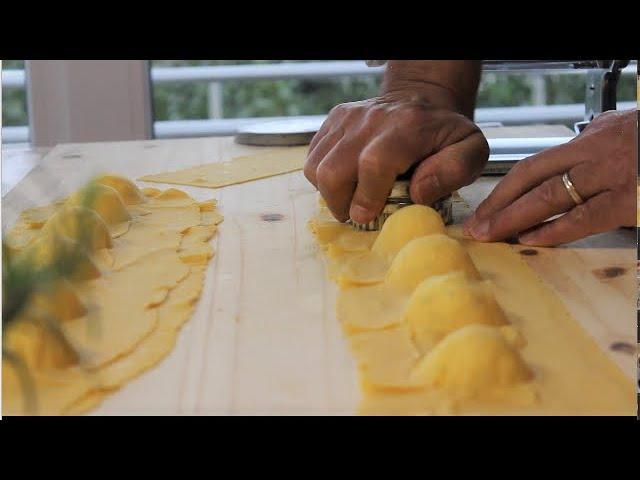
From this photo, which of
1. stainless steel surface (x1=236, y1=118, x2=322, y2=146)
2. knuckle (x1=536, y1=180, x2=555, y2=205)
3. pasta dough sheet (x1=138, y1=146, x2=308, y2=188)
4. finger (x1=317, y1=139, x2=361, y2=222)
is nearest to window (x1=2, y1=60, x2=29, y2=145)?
stainless steel surface (x1=236, y1=118, x2=322, y2=146)

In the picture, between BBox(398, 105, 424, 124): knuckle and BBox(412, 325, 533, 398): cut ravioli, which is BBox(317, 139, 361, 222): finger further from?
BBox(412, 325, 533, 398): cut ravioli

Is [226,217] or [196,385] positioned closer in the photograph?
[196,385]

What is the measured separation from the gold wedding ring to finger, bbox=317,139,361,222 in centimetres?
30

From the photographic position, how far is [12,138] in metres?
3.28

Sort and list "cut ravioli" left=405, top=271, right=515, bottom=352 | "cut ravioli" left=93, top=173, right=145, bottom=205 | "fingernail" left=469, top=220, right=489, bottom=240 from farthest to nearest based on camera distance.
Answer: "cut ravioli" left=93, top=173, right=145, bottom=205, "fingernail" left=469, top=220, right=489, bottom=240, "cut ravioli" left=405, top=271, right=515, bottom=352

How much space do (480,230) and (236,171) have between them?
680 mm

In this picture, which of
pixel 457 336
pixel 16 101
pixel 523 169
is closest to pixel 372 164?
pixel 523 169

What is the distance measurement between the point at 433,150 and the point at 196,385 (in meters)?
0.64

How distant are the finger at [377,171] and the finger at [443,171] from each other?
3 centimetres

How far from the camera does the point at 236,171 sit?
6.04ft

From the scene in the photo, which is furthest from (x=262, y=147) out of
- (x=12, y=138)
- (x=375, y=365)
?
(x=12, y=138)

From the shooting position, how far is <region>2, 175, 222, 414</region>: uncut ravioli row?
861mm
